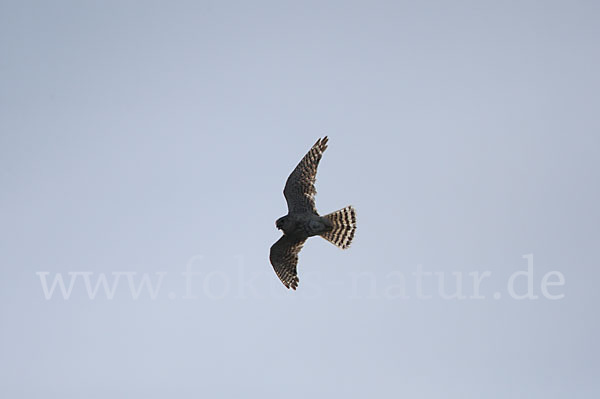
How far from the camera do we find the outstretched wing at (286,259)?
65.9ft

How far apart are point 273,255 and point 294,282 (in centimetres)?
79

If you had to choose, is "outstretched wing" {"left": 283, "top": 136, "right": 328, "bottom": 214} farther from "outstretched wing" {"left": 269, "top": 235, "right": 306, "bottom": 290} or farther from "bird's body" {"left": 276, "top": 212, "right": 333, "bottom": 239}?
"outstretched wing" {"left": 269, "top": 235, "right": 306, "bottom": 290}

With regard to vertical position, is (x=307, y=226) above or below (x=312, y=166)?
below

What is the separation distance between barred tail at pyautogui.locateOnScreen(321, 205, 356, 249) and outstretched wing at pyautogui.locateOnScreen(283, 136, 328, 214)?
0.49m

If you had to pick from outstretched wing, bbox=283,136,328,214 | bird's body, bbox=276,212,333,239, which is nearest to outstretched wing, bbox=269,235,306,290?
bird's body, bbox=276,212,333,239

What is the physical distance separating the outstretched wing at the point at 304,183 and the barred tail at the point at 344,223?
493 millimetres

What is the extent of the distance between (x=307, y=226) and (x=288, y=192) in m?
0.95

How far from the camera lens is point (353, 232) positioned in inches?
774

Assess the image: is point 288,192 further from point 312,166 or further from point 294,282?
point 294,282

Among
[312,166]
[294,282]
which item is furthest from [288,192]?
[294,282]

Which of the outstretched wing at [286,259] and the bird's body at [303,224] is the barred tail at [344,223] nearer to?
the bird's body at [303,224]

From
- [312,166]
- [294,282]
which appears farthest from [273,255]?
[312,166]

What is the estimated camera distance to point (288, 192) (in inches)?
786

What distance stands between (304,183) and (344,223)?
1.29 m
